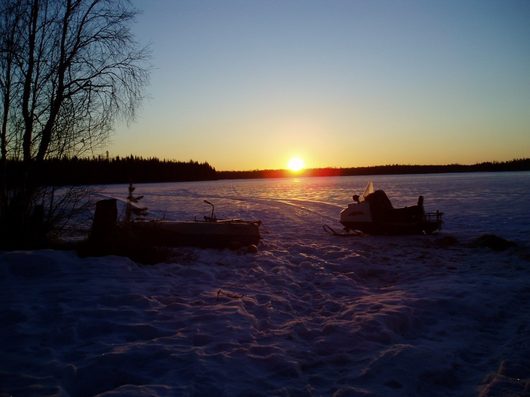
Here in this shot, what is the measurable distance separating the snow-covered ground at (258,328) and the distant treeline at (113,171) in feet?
10.3

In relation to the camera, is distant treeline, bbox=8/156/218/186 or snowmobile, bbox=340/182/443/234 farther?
snowmobile, bbox=340/182/443/234

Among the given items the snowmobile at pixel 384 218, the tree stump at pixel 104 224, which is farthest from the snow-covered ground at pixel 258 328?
the snowmobile at pixel 384 218

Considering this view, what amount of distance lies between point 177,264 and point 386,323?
480 centimetres

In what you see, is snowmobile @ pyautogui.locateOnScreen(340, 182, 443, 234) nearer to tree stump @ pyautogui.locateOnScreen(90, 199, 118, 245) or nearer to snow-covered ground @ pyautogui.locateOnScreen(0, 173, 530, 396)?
snow-covered ground @ pyautogui.locateOnScreen(0, 173, 530, 396)

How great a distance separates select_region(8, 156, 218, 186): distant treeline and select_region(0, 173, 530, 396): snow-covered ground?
10.3 ft

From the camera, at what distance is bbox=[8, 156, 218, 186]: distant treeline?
10.1 metres

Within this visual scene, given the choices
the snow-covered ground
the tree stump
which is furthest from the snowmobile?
the tree stump

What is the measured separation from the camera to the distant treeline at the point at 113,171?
10.1 meters

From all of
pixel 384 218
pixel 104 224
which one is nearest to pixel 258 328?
pixel 104 224

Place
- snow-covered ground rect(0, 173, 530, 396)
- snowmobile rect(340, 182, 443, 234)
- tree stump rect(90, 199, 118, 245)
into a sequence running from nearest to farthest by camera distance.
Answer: snow-covered ground rect(0, 173, 530, 396) < tree stump rect(90, 199, 118, 245) < snowmobile rect(340, 182, 443, 234)

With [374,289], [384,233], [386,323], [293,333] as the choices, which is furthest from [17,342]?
[384,233]

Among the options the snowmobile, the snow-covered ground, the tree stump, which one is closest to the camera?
the snow-covered ground

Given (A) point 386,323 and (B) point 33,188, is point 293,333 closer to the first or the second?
(A) point 386,323

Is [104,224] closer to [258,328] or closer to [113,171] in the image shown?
[258,328]
